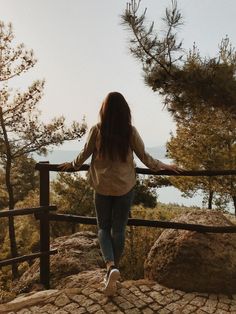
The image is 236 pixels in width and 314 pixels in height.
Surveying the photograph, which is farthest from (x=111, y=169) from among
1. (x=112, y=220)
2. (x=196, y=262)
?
(x=196, y=262)

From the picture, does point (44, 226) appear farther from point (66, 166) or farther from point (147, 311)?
point (147, 311)

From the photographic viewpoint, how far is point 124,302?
3848 mm

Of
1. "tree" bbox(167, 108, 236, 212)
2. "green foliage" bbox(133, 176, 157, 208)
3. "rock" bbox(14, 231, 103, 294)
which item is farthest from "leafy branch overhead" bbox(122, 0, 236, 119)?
"green foliage" bbox(133, 176, 157, 208)

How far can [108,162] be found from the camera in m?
3.80

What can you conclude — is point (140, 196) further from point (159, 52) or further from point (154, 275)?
point (154, 275)

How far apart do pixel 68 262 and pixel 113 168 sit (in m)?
2.70

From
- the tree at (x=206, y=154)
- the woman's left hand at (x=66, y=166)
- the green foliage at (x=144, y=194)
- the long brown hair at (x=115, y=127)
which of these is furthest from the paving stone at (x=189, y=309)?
the green foliage at (x=144, y=194)

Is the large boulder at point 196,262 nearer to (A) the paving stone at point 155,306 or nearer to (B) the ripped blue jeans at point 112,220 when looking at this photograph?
(A) the paving stone at point 155,306

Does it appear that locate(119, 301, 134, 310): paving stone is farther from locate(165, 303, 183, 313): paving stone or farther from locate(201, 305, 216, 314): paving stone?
locate(201, 305, 216, 314): paving stone

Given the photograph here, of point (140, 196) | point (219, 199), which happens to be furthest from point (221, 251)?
point (140, 196)

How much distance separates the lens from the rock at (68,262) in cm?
574

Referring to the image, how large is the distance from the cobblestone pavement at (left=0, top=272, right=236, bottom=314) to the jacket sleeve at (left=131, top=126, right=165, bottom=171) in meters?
1.29

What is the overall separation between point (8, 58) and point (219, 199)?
46.8ft

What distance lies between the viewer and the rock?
574 centimetres
